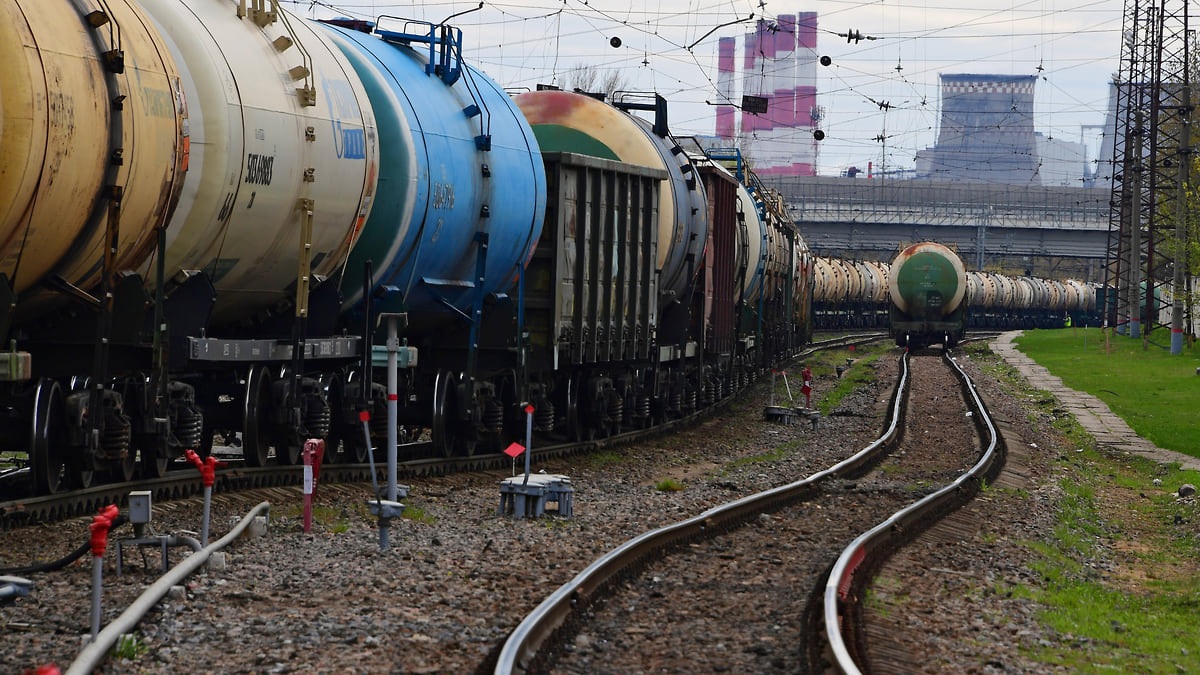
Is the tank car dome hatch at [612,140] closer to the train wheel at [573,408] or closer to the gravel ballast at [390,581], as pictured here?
the train wheel at [573,408]

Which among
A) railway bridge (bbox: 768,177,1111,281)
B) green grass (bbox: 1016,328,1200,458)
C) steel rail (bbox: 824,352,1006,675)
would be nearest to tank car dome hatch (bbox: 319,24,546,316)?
steel rail (bbox: 824,352,1006,675)

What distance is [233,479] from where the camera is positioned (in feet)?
39.1

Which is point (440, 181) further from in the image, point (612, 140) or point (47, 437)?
Result: point (612, 140)

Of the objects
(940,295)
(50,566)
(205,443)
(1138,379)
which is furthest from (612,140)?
(940,295)

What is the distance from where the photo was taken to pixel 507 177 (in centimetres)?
1520

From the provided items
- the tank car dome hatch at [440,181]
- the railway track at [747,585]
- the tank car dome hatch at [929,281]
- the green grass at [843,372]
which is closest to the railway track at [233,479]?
the tank car dome hatch at [440,181]

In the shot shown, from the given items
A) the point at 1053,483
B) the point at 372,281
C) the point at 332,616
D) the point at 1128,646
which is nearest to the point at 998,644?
the point at 1128,646

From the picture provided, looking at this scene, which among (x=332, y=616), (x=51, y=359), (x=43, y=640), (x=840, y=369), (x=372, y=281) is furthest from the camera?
(x=840, y=369)

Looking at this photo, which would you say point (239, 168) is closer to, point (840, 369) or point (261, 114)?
point (261, 114)

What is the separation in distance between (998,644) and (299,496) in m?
6.18

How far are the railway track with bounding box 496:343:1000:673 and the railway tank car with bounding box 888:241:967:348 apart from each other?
109ft

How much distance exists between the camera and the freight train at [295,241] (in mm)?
9070

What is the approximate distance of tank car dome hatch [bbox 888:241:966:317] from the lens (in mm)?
49281

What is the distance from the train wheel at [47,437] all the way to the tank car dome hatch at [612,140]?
9.68 metres
